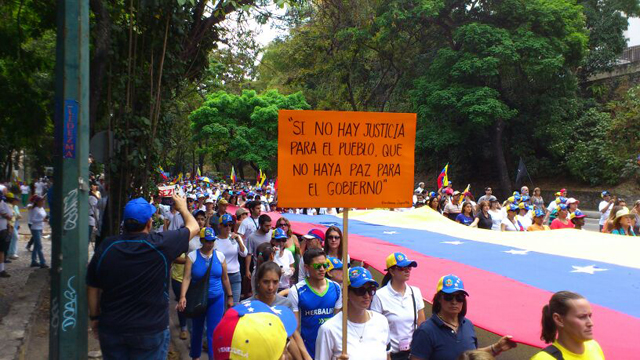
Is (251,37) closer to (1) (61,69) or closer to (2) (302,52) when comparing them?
(1) (61,69)

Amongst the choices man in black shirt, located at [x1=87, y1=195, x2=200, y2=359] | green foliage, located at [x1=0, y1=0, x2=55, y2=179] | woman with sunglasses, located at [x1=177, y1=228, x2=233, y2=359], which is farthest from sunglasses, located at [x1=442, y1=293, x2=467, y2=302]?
green foliage, located at [x1=0, y1=0, x2=55, y2=179]

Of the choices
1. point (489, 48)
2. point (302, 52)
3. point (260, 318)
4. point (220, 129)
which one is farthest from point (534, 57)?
point (260, 318)

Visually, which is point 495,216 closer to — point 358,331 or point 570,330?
point 358,331

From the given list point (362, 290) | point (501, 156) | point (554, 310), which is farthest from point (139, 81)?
point (501, 156)

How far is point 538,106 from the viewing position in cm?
3278

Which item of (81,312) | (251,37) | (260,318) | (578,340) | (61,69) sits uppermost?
(251,37)

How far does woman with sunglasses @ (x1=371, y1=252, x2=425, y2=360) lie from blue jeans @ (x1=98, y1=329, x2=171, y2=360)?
1735 mm

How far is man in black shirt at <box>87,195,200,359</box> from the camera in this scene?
3955mm

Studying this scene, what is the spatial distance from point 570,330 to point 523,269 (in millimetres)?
3513

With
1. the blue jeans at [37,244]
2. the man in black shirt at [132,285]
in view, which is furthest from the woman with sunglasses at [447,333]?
the blue jeans at [37,244]

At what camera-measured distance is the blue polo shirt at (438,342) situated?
145 inches

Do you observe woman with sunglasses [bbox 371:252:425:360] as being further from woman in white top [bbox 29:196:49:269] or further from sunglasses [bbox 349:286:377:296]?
woman in white top [bbox 29:196:49:269]

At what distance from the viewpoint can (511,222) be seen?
11195mm

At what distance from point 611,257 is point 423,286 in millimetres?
2716
